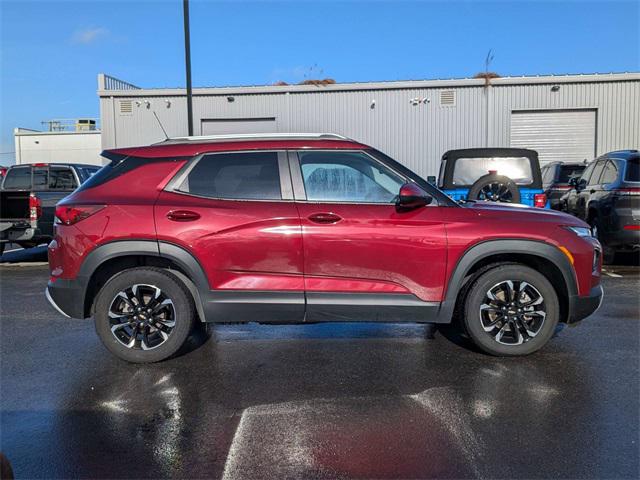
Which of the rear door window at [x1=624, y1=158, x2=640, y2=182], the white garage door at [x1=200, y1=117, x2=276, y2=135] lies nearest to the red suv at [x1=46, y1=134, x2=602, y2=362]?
the rear door window at [x1=624, y1=158, x2=640, y2=182]

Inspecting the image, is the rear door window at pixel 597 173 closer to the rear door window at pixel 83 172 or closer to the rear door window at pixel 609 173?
the rear door window at pixel 609 173

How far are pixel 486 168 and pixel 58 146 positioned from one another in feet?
112

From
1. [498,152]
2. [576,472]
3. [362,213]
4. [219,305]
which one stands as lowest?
[576,472]

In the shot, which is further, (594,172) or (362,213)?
(594,172)

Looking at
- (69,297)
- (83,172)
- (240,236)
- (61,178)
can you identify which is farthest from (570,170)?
(69,297)

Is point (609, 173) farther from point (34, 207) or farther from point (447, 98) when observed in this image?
point (447, 98)

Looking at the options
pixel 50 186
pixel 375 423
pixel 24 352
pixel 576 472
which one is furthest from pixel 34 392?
pixel 50 186

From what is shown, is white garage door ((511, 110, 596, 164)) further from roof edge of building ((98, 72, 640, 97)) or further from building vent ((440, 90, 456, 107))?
building vent ((440, 90, 456, 107))

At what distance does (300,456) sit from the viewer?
3.00m

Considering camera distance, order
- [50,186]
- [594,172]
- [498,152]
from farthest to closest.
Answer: [50,186] < [594,172] < [498,152]

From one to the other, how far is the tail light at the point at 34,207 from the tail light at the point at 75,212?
20.6 ft

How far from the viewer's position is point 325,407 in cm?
365

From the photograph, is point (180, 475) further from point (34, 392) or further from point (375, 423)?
point (34, 392)

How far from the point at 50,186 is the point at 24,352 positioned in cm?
701
